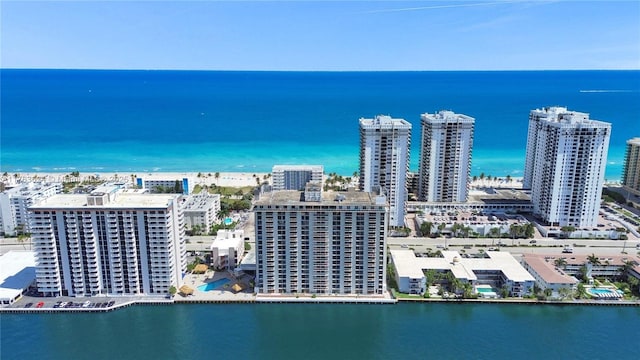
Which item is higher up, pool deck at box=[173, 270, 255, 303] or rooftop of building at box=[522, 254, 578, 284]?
rooftop of building at box=[522, 254, 578, 284]

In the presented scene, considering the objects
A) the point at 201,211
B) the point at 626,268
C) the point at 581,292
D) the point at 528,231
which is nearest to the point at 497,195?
the point at 528,231

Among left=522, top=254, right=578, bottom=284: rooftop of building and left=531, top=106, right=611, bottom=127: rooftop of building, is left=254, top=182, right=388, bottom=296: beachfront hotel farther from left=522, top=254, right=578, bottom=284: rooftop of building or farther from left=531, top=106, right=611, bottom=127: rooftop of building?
left=531, top=106, right=611, bottom=127: rooftop of building

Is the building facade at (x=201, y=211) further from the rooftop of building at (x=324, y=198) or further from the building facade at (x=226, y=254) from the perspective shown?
the rooftop of building at (x=324, y=198)

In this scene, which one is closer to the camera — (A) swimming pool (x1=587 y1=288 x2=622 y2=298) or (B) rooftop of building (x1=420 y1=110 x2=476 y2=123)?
(A) swimming pool (x1=587 y1=288 x2=622 y2=298)

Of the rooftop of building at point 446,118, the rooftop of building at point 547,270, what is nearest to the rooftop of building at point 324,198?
the rooftop of building at point 547,270

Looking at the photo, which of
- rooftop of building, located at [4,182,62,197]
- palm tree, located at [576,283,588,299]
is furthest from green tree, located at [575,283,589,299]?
rooftop of building, located at [4,182,62,197]

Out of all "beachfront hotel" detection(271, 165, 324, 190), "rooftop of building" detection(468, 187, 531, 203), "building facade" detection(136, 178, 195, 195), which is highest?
"beachfront hotel" detection(271, 165, 324, 190)
